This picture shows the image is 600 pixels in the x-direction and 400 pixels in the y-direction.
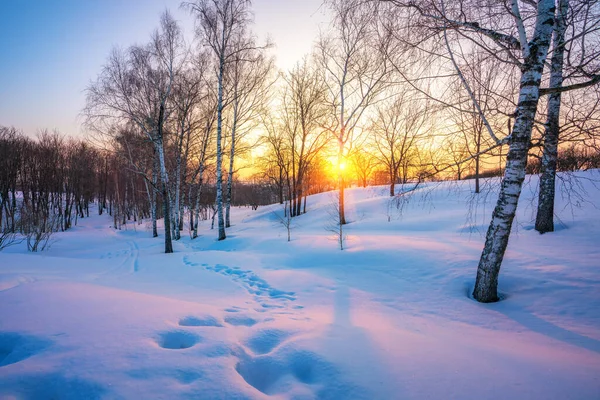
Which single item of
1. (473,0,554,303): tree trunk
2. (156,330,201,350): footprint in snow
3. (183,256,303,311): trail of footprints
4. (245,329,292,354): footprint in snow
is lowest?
(183,256,303,311): trail of footprints

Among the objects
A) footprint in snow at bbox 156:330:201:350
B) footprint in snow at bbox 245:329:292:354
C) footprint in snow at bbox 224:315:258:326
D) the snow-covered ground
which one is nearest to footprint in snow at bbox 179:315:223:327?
the snow-covered ground

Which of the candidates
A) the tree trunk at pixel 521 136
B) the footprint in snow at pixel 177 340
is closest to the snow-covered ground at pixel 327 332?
the footprint in snow at pixel 177 340

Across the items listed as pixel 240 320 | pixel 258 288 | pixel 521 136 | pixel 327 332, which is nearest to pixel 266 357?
pixel 327 332

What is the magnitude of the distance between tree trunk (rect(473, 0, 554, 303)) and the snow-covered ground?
1.16 metres

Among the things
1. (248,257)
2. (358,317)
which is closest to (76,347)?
(358,317)

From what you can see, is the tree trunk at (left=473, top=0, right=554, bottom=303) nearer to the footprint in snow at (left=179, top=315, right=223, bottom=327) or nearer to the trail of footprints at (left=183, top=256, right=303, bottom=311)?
the trail of footprints at (left=183, top=256, right=303, bottom=311)

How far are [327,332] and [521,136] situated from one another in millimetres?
4083

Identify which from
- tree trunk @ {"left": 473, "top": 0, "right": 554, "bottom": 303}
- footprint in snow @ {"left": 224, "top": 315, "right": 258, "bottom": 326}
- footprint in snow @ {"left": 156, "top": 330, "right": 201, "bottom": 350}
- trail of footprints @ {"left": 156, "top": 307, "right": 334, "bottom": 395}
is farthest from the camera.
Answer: tree trunk @ {"left": 473, "top": 0, "right": 554, "bottom": 303}

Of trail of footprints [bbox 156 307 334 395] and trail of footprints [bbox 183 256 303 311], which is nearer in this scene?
trail of footprints [bbox 156 307 334 395]

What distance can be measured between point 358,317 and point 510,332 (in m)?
2.12

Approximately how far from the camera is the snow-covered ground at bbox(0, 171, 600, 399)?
203cm

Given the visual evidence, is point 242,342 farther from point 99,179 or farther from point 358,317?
point 99,179

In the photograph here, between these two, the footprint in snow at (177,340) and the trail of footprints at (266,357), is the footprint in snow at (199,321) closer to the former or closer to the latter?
the trail of footprints at (266,357)

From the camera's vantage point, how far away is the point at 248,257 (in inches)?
345
